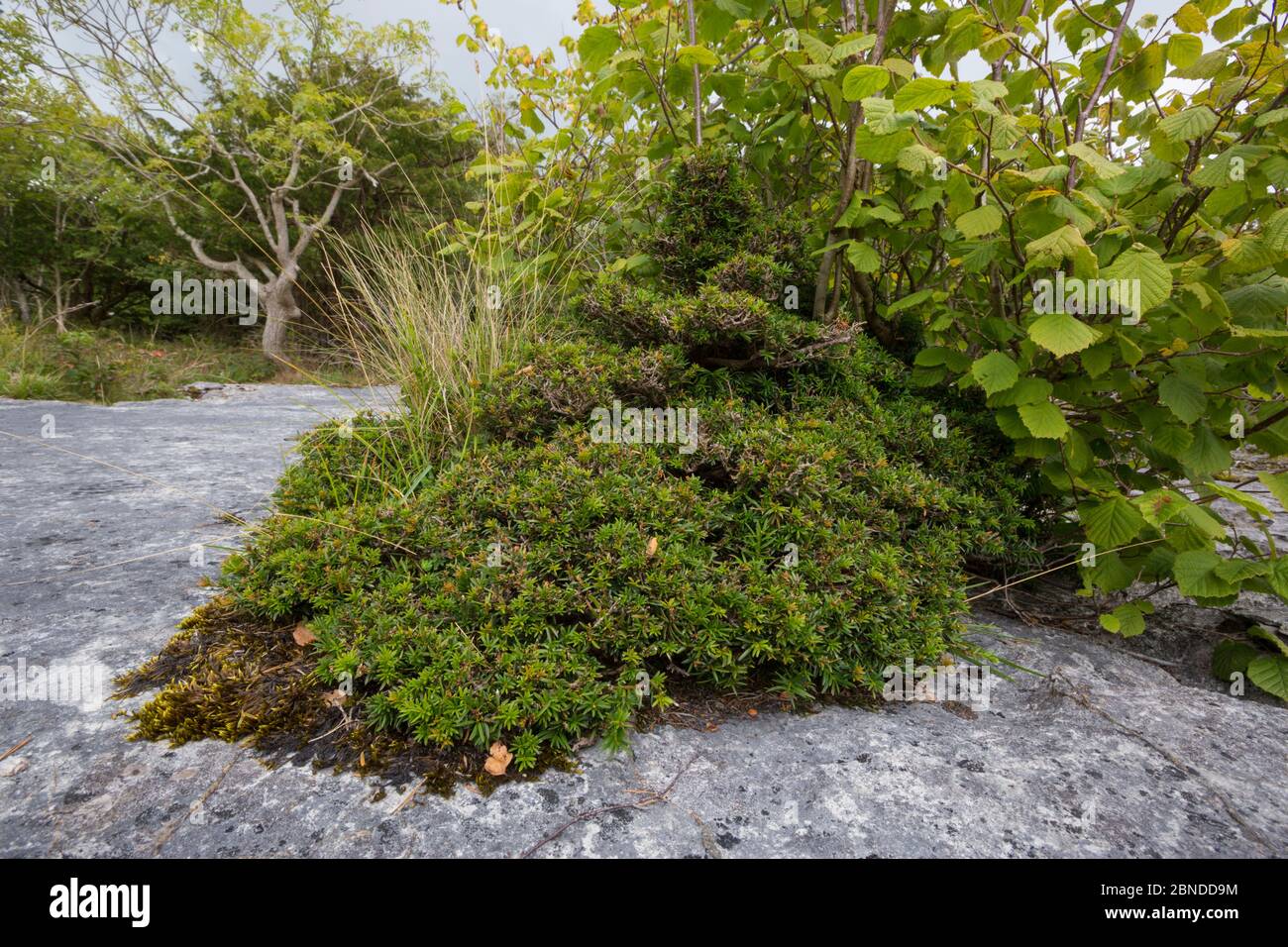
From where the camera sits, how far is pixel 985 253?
7.90ft

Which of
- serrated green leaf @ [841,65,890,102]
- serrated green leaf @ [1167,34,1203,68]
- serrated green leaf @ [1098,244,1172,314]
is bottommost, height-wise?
serrated green leaf @ [1098,244,1172,314]

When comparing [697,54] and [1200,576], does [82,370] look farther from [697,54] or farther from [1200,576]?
[1200,576]

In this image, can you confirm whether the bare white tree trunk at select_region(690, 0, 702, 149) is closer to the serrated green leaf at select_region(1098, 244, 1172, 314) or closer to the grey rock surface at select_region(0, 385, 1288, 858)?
the serrated green leaf at select_region(1098, 244, 1172, 314)

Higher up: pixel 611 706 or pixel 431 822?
pixel 611 706

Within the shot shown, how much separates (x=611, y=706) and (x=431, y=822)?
533 millimetres

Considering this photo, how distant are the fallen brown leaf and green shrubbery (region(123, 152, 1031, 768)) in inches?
1.5

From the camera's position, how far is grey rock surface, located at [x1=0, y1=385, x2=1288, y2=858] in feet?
4.58

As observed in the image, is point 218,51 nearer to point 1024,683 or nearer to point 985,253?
point 985,253

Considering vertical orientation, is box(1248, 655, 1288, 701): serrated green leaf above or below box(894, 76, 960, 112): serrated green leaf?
below

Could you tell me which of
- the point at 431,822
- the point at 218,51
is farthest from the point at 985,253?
the point at 218,51

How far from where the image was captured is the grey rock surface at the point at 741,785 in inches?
55.0

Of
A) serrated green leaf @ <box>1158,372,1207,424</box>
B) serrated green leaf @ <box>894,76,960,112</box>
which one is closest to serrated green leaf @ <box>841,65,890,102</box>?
serrated green leaf @ <box>894,76,960,112</box>

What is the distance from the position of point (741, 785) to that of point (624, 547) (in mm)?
774

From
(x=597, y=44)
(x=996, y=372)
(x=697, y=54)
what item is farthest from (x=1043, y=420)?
(x=597, y=44)
